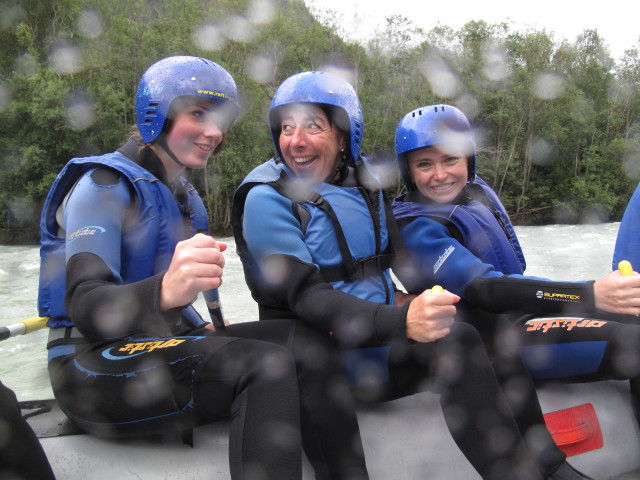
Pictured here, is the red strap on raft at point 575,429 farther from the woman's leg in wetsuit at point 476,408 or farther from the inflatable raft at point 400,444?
the woman's leg in wetsuit at point 476,408

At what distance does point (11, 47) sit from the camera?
70.9 feet

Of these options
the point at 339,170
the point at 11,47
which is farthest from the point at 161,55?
the point at 339,170

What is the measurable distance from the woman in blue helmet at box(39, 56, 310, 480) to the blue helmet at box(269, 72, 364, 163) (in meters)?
0.22

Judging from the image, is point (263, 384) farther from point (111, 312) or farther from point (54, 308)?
point (54, 308)

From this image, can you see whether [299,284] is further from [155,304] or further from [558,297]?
[558,297]

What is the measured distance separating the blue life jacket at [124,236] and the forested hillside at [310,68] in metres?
18.8

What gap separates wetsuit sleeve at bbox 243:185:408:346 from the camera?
1496mm

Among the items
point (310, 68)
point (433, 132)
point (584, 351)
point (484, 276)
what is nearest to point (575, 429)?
point (584, 351)

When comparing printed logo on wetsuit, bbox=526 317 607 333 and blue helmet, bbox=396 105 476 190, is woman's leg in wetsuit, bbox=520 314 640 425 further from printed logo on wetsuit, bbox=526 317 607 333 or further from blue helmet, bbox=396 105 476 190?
blue helmet, bbox=396 105 476 190

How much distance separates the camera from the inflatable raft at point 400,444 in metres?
1.54

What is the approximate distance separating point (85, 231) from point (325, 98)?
918mm

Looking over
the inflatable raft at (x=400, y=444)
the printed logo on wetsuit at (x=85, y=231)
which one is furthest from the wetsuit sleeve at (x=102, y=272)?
the inflatable raft at (x=400, y=444)

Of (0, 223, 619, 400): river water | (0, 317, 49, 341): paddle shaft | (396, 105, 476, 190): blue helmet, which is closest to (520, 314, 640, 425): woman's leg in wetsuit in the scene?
(396, 105, 476, 190): blue helmet

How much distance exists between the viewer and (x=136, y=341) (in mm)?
1530
